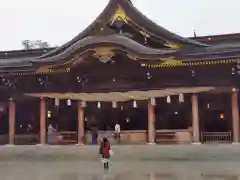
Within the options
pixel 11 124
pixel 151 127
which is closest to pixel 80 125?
pixel 151 127

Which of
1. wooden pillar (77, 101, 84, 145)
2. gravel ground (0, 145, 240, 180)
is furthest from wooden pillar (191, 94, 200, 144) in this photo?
wooden pillar (77, 101, 84, 145)

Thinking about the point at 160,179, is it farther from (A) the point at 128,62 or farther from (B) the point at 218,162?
(A) the point at 128,62

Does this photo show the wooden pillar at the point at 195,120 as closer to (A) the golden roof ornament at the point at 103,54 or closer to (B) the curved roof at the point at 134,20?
(B) the curved roof at the point at 134,20

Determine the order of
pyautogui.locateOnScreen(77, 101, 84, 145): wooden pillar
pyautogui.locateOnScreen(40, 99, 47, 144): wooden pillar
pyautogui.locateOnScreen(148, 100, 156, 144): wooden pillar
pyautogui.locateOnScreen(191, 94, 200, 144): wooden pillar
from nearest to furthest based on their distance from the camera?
pyautogui.locateOnScreen(191, 94, 200, 144): wooden pillar < pyautogui.locateOnScreen(148, 100, 156, 144): wooden pillar < pyautogui.locateOnScreen(77, 101, 84, 145): wooden pillar < pyautogui.locateOnScreen(40, 99, 47, 144): wooden pillar

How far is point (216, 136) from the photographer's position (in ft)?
73.8

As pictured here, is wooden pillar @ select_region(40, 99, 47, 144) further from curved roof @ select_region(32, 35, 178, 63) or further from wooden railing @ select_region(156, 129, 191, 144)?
wooden railing @ select_region(156, 129, 191, 144)

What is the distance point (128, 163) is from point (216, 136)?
751 cm

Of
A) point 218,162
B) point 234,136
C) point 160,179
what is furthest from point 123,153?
point 160,179

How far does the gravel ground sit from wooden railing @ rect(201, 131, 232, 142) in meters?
3.14

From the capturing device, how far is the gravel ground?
1289cm

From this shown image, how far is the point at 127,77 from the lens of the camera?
75.8 feet

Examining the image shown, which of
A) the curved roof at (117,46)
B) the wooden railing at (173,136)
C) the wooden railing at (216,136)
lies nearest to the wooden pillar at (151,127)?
the wooden railing at (173,136)

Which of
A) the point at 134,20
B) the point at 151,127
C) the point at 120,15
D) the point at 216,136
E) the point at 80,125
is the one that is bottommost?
the point at 216,136

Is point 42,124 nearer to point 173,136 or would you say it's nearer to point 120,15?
point 173,136
